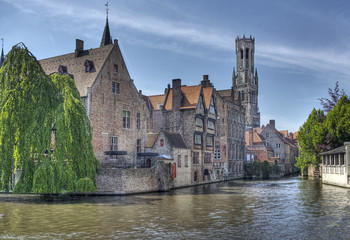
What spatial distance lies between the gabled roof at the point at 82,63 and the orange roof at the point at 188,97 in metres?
13.8

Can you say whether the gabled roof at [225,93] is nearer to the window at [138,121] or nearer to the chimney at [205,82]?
the chimney at [205,82]

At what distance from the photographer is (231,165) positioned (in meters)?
63.3

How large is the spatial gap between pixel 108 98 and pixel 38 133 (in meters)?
13.4

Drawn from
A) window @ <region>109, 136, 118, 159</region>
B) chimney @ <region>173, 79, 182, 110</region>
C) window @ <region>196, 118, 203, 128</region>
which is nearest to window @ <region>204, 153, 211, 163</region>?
window @ <region>196, 118, 203, 128</region>

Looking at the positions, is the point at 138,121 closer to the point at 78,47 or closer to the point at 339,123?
the point at 78,47

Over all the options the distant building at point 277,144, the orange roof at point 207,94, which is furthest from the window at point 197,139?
the distant building at point 277,144

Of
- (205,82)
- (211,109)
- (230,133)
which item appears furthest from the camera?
(230,133)

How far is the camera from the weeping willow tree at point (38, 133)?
25625mm

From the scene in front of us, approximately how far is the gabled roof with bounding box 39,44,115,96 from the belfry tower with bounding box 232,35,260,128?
107 meters

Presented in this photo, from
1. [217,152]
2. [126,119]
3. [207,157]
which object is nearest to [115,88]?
[126,119]

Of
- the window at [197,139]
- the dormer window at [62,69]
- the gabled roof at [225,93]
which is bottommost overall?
the window at [197,139]

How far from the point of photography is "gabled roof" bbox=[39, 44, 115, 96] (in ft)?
124

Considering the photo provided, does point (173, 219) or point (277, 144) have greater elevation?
point (277, 144)

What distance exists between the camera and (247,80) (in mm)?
149000
